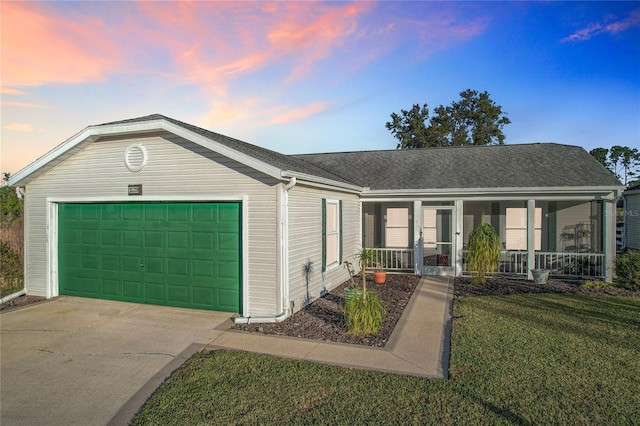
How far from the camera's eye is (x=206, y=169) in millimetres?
7164

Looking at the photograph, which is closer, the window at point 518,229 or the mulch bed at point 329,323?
the mulch bed at point 329,323

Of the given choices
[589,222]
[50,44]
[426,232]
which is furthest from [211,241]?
[589,222]

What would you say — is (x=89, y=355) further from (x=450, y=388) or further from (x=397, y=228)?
(x=397, y=228)

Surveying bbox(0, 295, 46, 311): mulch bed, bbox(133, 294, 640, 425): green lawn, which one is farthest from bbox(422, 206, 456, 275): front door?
bbox(0, 295, 46, 311): mulch bed

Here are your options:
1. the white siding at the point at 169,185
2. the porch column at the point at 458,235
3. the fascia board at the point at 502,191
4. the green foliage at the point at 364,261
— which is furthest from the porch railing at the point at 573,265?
the white siding at the point at 169,185

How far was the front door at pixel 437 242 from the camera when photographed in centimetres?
1155

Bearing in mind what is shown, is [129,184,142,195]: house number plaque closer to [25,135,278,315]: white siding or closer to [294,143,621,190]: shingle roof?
[25,135,278,315]: white siding

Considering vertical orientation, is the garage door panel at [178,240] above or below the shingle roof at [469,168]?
below

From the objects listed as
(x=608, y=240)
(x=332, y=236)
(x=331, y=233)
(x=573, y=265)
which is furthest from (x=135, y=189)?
(x=573, y=265)

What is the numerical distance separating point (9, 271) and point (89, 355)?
539cm

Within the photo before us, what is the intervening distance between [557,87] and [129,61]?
15.6m

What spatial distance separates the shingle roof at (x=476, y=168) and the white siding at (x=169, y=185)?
5862 millimetres

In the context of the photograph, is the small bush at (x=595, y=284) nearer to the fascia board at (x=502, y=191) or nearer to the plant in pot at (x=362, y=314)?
the fascia board at (x=502, y=191)

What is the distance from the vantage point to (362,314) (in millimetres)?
5848
